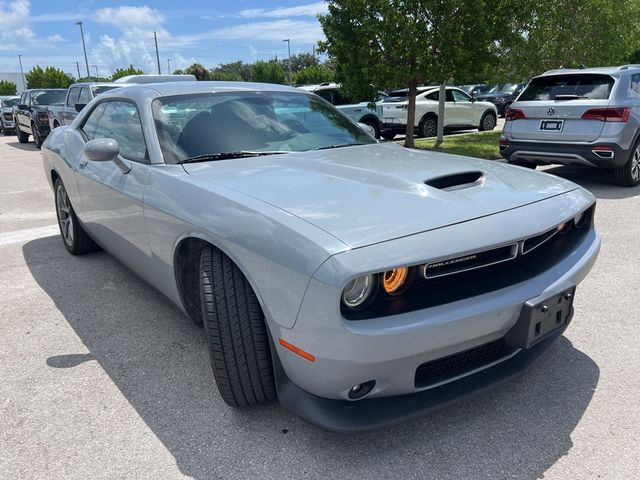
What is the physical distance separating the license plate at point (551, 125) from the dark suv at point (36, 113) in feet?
41.4

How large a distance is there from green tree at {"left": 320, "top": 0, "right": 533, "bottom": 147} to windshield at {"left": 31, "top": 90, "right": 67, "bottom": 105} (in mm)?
9574

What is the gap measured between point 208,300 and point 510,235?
1264mm

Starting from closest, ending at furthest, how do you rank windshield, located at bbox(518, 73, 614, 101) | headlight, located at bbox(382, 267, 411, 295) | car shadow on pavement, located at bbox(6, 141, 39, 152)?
headlight, located at bbox(382, 267, 411, 295) < windshield, located at bbox(518, 73, 614, 101) < car shadow on pavement, located at bbox(6, 141, 39, 152)

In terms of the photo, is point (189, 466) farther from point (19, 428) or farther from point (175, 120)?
point (175, 120)

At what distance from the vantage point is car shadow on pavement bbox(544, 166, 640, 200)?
21.8 ft

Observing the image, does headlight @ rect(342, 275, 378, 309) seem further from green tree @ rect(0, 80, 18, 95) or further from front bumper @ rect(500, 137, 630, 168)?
green tree @ rect(0, 80, 18, 95)

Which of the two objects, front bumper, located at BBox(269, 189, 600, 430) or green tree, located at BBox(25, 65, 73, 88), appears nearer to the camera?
front bumper, located at BBox(269, 189, 600, 430)

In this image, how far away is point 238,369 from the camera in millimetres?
2158

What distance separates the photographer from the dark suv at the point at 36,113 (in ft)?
46.5

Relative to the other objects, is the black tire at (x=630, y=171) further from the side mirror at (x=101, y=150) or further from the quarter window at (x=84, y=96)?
the quarter window at (x=84, y=96)

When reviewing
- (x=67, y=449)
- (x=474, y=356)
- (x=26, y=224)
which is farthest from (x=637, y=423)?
(x=26, y=224)

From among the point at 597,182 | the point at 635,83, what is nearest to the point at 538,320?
the point at 635,83

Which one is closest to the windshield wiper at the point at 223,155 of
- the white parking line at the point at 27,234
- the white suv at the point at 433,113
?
the white parking line at the point at 27,234

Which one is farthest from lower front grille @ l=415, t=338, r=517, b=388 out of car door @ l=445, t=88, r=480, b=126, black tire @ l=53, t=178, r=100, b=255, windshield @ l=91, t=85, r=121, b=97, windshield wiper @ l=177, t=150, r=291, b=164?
car door @ l=445, t=88, r=480, b=126
